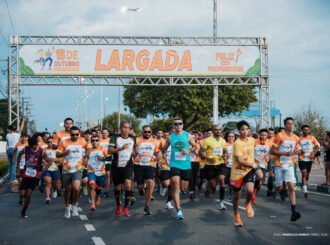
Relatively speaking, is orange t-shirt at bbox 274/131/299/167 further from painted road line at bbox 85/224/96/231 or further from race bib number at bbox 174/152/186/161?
painted road line at bbox 85/224/96/231

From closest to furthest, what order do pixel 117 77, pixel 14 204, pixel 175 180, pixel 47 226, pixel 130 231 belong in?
1. pixel 130 231
2. pixel 47 226
3. pixel 175 180
4. pixel 14 204
5. pixel 117 77

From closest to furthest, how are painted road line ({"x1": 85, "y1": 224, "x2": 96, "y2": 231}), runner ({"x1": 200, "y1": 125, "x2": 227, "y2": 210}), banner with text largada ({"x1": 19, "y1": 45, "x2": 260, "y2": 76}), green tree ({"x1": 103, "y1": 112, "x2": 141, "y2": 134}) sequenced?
1. painted road line ({"x1": 85, "y1": 224, "x2": 96, "y2": 231})
2. runner ({"x1": 200, "y1": 125, "x2": 227, "y2": 210})
3. banner with text largada ({"x1": 19, "y1": 45, "x2": 260, "y2": 76})
4. green tree ({"x1": 103, "y1": 112, "x2": 141, "y2": 134})

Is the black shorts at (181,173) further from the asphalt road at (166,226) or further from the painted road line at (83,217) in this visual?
the painted road line at (83,217)

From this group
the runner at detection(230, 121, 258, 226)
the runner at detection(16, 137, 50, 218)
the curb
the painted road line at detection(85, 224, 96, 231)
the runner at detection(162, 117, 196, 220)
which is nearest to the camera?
the painted road line at detection(85, 224, 96, 231)

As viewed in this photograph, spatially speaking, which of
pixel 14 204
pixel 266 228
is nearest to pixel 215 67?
pixel 14 204

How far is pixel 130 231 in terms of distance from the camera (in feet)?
25.9

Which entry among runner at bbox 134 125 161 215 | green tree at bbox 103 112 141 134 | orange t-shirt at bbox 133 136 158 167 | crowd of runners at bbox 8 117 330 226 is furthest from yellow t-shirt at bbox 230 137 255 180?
green tree at bbox 103 112 141 134

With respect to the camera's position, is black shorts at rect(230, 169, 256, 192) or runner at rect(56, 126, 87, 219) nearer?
black shorts at rect(230, 169, 256, 192)

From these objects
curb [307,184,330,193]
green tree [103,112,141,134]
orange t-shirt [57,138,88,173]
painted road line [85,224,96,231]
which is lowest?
curb [307,184,330,193]

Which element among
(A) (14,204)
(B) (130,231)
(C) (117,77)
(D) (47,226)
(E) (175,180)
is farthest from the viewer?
(C) (117,77)

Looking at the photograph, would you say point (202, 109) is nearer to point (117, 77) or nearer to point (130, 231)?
point (117, 77)

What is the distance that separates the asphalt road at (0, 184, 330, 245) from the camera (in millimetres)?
7199

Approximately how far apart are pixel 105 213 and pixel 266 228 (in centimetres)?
359

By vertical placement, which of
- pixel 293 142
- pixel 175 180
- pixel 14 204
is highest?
pixel 293 142
